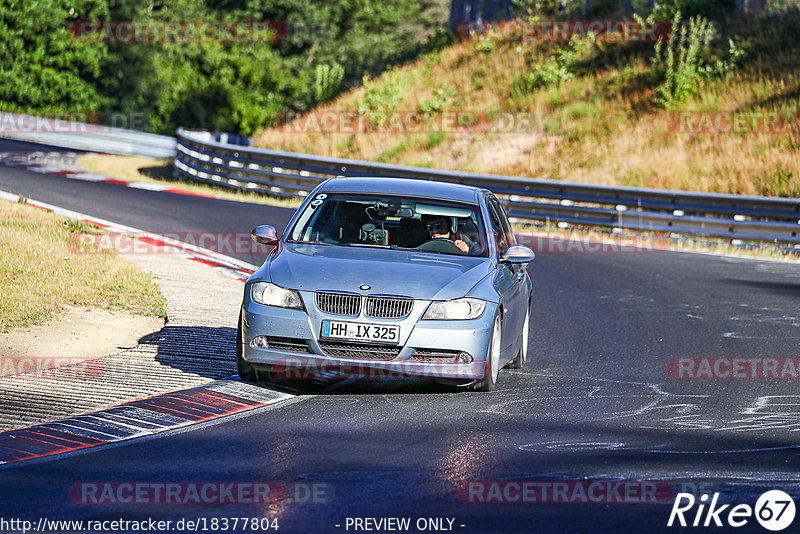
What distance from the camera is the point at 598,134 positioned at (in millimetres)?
31234

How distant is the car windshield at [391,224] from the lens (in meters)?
9.43

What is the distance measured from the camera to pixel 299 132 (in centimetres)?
3541

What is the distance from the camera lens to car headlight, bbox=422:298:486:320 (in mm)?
8320

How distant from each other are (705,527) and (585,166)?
24.8 metres

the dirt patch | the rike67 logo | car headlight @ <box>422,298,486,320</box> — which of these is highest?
car headlight @ <box>422,298,486,320</box>

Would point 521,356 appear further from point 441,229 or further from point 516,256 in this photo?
point 441,229

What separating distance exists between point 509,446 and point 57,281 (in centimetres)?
693

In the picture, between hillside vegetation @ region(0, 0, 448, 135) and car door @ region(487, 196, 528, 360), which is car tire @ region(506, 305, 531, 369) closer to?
car door @ region(487, 196, 528, 360)

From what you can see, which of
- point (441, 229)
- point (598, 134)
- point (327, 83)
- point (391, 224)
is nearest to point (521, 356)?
point (441, 229)

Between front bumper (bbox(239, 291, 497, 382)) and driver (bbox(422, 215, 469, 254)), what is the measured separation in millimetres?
1264

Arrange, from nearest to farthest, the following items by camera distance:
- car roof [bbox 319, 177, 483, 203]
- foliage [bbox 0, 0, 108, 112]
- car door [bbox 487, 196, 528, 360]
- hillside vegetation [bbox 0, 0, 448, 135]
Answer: car door [bbox 487, 196, 528, 360] < car roof [bbox 319, 177, 483, 203] < foliage [bbox 0, 0, 108, 112] < hillside vegetation [bbox 0, 0, 448, 135]

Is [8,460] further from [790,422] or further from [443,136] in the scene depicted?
[443,136]

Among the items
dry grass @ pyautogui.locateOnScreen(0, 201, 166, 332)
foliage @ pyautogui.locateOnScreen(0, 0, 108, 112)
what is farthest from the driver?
foliage @ pyautogui.locateOnScreen(0, 0, 108, 112)

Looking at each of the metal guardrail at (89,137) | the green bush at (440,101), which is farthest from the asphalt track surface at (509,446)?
the metal guardrail at (89,137)
